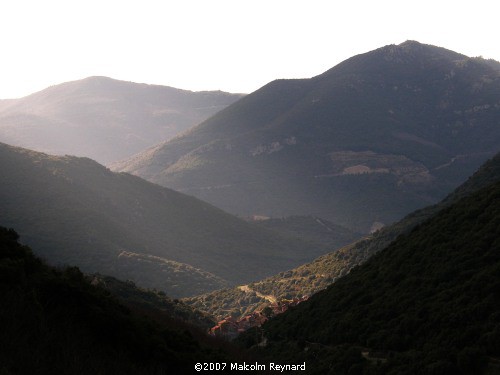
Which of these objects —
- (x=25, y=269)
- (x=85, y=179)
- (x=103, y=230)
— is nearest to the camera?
(x=25, y=269)

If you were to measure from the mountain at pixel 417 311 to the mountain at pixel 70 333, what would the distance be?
21.2 feet

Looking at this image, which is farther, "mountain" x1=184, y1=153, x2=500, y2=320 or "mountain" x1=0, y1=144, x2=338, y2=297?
"mountain" x1=0, y1=144, x2=338, y2=297

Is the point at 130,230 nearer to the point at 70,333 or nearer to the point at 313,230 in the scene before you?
the point at 313,230

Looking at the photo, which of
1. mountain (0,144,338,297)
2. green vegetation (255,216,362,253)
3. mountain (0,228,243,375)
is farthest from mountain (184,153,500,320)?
green vegetation (255,216,362,253)

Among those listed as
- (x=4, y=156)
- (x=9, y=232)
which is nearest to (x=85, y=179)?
(x=4, y=156)

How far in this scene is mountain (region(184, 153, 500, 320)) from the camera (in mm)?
57250

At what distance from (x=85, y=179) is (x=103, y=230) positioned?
23406 mm

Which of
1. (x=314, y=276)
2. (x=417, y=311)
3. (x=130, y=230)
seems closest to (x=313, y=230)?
(x=130, y=230)

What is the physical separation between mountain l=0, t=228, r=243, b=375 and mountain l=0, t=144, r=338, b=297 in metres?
56.6

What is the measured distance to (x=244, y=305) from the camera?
63344mm

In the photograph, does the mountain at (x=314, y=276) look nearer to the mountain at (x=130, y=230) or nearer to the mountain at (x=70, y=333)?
the mountain at (x=130, y=230)

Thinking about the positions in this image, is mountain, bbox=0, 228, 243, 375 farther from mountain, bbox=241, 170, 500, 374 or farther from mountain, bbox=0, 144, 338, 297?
mountain, bbox=0, 144, 338, 297

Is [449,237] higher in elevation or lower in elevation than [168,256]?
higher

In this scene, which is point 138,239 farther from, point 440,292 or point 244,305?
point 440,292
